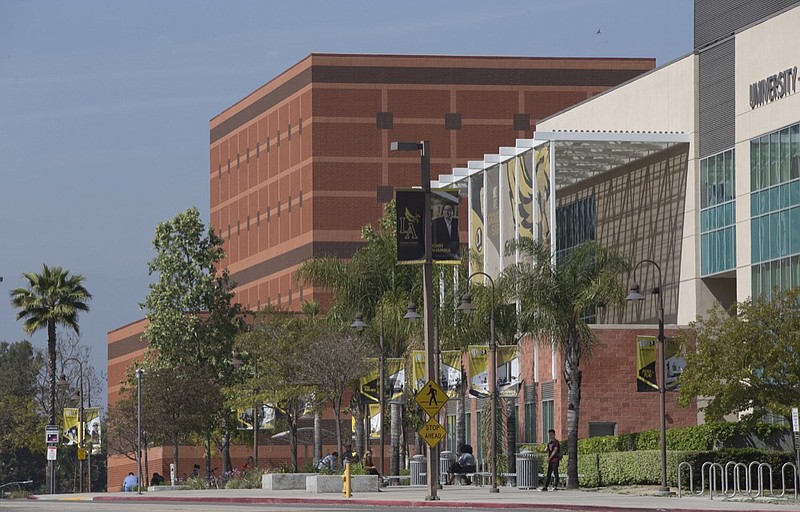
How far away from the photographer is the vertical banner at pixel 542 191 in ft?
229

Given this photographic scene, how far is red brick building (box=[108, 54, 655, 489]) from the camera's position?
10869 centimetres

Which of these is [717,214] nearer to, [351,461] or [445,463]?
[445,463]

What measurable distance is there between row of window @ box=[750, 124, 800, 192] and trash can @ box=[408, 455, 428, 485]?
16.8 metres

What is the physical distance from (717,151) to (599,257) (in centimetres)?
1754

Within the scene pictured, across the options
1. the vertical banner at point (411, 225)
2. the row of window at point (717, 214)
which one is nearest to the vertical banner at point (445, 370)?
the row of window at point (717, 214)

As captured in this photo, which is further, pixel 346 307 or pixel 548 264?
pixel 346 307

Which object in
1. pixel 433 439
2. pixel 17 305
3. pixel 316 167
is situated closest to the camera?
→ pixel 433 439

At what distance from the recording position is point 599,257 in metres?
52.2

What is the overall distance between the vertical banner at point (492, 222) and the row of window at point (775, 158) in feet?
49.2

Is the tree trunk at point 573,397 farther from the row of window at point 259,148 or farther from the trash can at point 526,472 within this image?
the row of window at point 259,148

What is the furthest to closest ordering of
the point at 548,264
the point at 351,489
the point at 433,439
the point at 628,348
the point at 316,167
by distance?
1. the point at 316,167
2. the point at 628,348
3. the point at 548,264
4. the point at 351,489
5. the point at 433,439

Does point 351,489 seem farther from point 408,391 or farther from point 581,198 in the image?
point 581,198

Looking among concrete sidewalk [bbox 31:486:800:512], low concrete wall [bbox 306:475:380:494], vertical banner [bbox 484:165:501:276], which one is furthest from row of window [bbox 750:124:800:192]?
low concrete wall [bbox 306:475:380:494]

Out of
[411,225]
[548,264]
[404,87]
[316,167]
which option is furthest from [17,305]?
[411,225]
